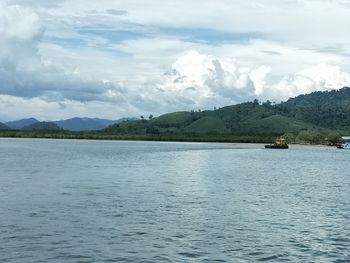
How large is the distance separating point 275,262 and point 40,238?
59.7 ft

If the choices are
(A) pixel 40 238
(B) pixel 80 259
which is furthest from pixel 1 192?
(B) pixel 80 259

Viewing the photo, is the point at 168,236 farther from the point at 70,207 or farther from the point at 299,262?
the point at 70,207

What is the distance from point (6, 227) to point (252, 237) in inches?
820

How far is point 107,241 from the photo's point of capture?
1686 inches

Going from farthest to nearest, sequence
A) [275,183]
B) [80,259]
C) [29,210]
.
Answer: [275,183] → [29,210] → [80,259]

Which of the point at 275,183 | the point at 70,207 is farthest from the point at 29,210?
the point at 275,183

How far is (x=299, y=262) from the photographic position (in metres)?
37.8

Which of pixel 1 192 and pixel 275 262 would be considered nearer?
pixel 275 262

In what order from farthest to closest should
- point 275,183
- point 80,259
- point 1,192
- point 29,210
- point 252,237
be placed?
point 275,183, point 1,192, point 29,210, point 252,237, point 80,259

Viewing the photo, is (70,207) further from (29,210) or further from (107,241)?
(107,241)

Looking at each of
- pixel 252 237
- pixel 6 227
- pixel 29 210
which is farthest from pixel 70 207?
pixel 252 237

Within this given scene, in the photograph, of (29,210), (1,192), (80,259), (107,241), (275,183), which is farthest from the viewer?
(275,183)

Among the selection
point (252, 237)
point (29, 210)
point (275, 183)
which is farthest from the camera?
point (275, 183)

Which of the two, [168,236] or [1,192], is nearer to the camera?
[168,236]
